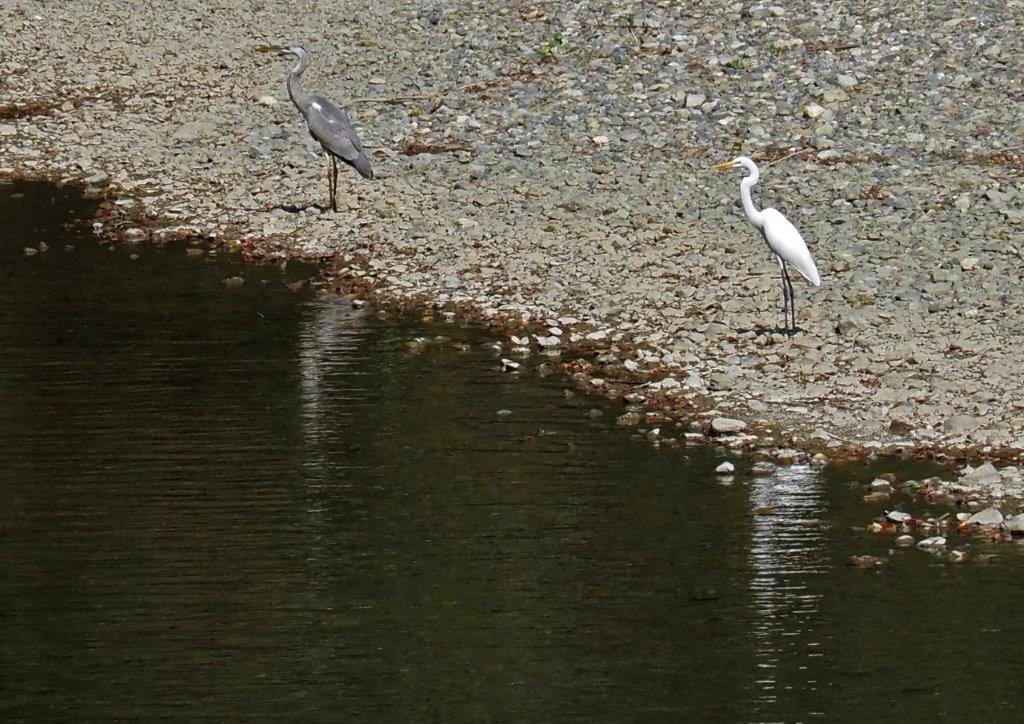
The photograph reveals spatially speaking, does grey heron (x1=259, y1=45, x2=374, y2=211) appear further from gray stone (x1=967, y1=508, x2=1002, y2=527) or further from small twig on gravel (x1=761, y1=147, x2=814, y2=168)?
gray stone (x1=967, y1=508, x2=1002, y2=527)

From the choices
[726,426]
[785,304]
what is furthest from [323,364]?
[785,304]

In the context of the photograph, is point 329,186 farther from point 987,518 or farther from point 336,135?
point 987,518

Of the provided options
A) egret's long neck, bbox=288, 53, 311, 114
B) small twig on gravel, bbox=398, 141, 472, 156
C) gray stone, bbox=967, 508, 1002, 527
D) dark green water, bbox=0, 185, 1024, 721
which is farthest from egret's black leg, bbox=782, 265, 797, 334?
egret's long neck, bbox=288, 53, 311, 114

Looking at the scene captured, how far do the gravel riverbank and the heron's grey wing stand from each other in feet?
2.07

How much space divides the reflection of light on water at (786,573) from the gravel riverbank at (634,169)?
3.44 feet

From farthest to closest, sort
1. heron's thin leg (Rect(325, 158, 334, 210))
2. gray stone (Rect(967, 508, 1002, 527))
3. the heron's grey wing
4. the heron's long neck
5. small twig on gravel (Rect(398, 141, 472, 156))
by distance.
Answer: small twig on gravel (Rect(398, 141, 472, 156))
heron's thin leg (Rect(325, 158, 334, 210))
the heron's grey wing
the heron's long neck
gray stone (Rect(967, 508, 1002, 527))

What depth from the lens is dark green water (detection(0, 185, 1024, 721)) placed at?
929 centimetres

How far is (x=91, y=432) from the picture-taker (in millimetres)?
13594

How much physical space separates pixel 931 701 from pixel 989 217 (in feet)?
34.1

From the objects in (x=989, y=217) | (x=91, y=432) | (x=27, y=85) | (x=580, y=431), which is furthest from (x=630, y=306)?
(x=27, y=85)

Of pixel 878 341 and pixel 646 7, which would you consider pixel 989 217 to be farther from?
pixel 646 7

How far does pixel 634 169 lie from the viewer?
68.7ft

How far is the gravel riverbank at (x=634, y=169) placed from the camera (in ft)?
49.6

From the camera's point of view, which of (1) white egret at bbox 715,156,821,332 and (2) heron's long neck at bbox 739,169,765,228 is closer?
(1) white egret at bbox 715,156,821,332
